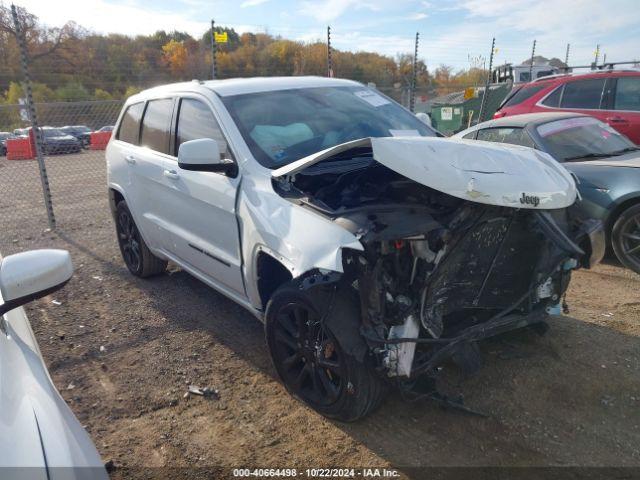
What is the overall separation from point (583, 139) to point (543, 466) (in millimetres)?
4057

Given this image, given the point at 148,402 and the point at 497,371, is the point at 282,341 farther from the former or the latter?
the point at 497,371

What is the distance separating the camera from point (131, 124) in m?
5.10

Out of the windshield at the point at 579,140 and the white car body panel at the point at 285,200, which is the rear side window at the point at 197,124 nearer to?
the white car body panel at the point at 285,200

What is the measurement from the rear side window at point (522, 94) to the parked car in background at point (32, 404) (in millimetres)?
7668

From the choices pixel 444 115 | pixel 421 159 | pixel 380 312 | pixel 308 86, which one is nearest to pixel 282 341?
pixel 380 312

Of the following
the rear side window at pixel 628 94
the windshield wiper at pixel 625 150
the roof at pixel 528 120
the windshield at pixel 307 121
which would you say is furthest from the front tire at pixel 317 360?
the rear side window at pixel 628 94

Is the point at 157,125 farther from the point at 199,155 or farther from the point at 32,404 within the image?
the point at 32,404

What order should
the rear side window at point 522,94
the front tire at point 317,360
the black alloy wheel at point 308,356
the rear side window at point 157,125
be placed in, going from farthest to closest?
the rear side window at point 522,94
the rear side window at point 157,125
the black alloy wheel at point 308,356
the front tire at point 317,360

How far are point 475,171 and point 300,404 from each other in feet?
5.56

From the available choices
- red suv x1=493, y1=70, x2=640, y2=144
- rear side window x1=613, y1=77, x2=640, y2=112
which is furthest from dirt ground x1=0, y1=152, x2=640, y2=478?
rear side window x1=613, y1=77, x2=640, y2=112

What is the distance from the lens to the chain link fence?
8.10 metres

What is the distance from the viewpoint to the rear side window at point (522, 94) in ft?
26.3

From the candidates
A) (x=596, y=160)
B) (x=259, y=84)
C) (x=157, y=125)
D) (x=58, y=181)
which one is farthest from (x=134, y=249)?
(x=58, y=181)

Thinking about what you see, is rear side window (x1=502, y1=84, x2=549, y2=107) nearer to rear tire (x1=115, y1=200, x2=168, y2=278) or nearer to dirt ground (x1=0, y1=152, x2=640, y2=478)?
dirt ground (x1=0, y1=152, x2=640, y2=478)
